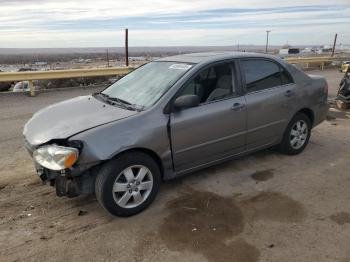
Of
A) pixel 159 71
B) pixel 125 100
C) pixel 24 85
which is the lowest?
pixel 24 85

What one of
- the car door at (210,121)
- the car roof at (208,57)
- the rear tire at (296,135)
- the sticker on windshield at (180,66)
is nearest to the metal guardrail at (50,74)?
the car roof at (208,57)

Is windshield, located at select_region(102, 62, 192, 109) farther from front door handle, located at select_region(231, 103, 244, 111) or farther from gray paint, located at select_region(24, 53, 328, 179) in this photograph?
front door handle, located at select_region(231, 103, 244, 111)

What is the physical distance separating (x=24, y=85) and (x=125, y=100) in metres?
11.8

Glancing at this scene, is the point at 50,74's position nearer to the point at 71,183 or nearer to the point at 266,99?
the point at 266,99

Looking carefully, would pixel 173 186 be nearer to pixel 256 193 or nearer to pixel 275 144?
pixel 256 193

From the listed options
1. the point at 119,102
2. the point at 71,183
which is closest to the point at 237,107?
the point at 119,102

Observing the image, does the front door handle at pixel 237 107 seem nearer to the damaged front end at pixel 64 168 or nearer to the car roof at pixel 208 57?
the car roof at pixel 208 57

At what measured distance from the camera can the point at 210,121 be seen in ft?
13.9

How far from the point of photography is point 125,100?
4297 mm

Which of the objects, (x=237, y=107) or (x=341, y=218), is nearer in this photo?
(x=341, y=218)

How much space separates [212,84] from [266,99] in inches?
35.1

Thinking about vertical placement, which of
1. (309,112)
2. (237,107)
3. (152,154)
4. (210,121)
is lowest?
(152,154)

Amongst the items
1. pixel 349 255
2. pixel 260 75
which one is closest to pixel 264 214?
pixel 349 255

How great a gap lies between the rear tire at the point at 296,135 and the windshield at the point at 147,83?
2040 mm
